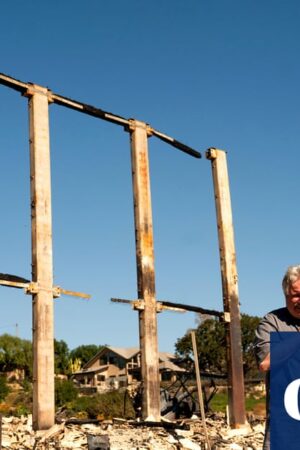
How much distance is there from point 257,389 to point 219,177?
33763 millimetres

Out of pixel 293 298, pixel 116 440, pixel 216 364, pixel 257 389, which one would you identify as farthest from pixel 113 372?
pixel 293 298

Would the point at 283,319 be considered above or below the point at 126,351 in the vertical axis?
below

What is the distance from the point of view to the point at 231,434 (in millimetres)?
13266

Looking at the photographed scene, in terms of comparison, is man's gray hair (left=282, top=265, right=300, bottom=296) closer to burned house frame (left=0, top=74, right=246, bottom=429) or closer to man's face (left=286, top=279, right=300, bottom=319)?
man's face (left=286, top=279, right=300, bottom=319)

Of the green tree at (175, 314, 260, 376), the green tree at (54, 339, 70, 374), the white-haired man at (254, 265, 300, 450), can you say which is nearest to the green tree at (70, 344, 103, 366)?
the green tree at (54, 339, 70, 374)

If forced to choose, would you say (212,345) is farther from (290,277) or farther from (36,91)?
(290,277)

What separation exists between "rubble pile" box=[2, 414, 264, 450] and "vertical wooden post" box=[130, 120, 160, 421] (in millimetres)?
885

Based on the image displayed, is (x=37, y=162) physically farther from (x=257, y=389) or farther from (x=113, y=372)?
(x=113, y=372)

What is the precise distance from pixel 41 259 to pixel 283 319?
8164 millimetres

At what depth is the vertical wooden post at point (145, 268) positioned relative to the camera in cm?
1291

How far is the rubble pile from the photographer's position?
1020 cm

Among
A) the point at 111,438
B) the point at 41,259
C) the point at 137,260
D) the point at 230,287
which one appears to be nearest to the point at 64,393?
the point at 230,287

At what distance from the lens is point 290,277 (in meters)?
3.66

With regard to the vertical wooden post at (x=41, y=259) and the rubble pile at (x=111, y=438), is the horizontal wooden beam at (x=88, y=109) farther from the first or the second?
the rubble pile at (x=111, y=438)
